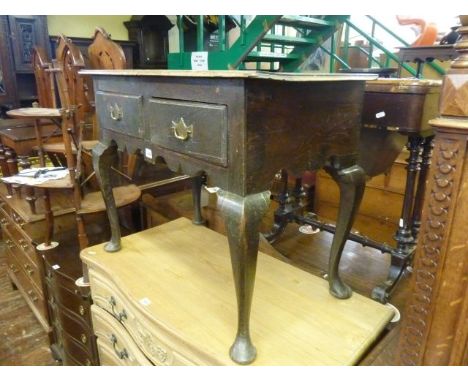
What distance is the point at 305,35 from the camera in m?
2.99

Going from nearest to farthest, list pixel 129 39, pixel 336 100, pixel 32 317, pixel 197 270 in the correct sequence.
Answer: pixel 336 100, pixel 197 270, pixel 32 317, pixel 129 39

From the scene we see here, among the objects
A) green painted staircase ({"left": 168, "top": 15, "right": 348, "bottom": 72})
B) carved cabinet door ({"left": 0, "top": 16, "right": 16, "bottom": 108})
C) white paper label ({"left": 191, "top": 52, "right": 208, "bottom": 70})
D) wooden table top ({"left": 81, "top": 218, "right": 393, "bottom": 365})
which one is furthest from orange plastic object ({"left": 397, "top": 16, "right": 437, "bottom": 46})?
carved cabinet door ({"left": 0, "top": 16, "right": 16, "bottom": 108})

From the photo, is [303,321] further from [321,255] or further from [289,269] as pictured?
[321,255]

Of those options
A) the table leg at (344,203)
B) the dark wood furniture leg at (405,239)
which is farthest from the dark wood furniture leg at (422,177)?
the table leg at (344,203)

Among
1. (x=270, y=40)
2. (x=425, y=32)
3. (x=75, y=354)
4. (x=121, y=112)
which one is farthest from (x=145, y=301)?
(x=425, y=32)

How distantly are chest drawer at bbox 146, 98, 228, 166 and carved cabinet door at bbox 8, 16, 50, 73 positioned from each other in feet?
9.68

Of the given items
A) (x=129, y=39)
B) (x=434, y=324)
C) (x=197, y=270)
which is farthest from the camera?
(x=129, y=39)

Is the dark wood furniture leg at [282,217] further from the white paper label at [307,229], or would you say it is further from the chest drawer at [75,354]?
the chest drawer at [75,354]

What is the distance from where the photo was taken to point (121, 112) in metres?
1.16

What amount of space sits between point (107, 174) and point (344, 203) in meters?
0.85

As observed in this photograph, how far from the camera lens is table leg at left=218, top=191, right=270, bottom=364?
764 millimetres

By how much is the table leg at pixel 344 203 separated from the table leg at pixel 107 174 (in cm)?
79

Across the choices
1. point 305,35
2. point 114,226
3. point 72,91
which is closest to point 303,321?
point 114,226

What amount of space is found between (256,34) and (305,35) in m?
0.84
